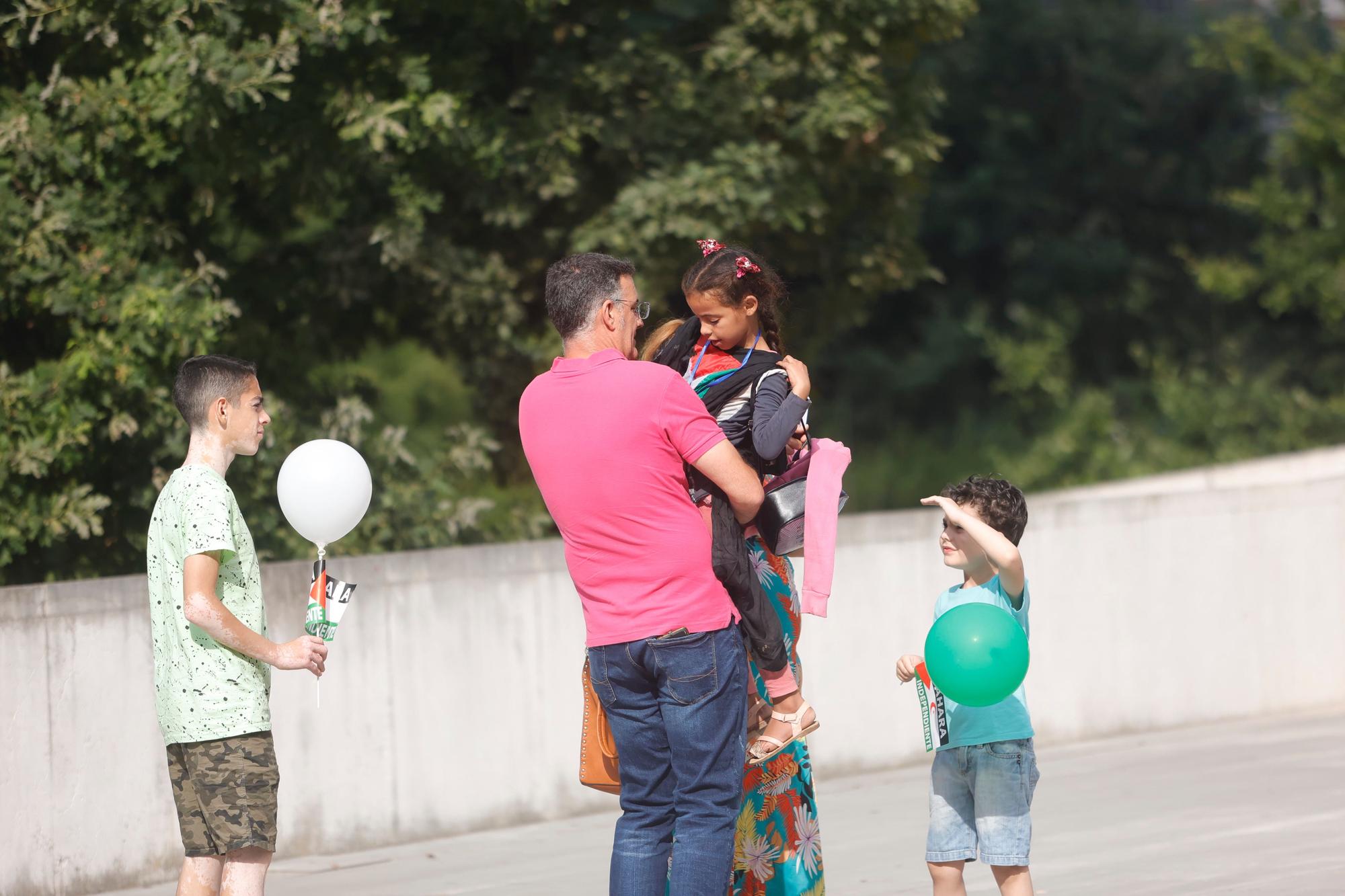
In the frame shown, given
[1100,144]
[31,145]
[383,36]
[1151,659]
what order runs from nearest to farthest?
[31,145], [383,36], [1151,659], [1100,144]

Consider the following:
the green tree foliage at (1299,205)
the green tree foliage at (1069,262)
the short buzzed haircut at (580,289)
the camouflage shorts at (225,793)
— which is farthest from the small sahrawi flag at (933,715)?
the green tree foliage at (1069,262)

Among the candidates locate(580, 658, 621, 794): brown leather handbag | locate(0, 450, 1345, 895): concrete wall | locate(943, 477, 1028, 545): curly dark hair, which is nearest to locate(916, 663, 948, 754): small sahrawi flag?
locate(943, 477, 1028, 545): curly dark hair

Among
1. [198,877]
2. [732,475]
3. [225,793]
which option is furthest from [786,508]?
[198,877]

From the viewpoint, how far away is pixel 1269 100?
2117cm

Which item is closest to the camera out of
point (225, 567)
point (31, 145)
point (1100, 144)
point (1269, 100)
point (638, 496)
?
point (638, 496)

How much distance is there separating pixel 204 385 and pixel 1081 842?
4.06 m

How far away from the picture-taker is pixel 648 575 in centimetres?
405

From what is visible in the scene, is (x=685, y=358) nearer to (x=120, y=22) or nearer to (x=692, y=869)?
(x=692, y=869)

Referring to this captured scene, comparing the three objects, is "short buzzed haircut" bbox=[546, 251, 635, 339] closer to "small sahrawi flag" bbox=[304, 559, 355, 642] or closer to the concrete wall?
"small sahrawi flag" bbox=[304, 559, 355, 642]

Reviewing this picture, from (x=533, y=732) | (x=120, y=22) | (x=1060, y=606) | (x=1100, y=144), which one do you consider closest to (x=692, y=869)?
(x=533, y=732)

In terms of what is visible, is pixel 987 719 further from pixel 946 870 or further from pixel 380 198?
Result: pixel 380 198

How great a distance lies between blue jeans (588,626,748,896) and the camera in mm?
4035

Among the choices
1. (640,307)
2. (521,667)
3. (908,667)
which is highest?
(640,307)

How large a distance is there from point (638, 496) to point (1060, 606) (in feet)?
18.7
